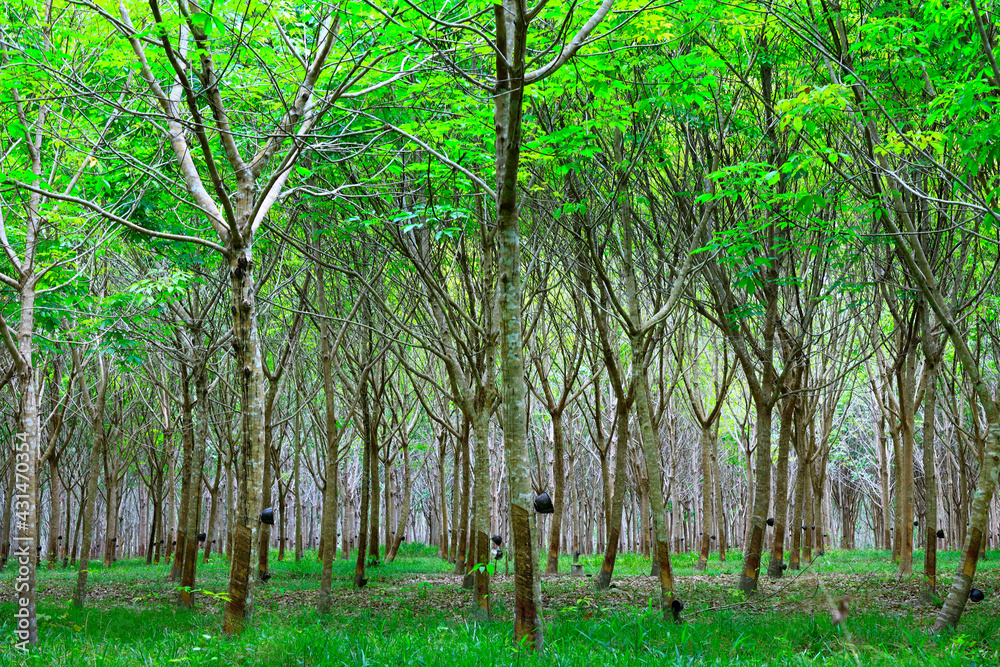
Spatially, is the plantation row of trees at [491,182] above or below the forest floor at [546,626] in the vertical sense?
above

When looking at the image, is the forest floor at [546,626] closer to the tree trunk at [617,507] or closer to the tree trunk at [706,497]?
the tree trunk at [617,507]

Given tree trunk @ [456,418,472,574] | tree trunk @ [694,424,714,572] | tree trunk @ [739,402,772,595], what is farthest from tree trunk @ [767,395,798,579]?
tree trunk @ [456,418,472,574]

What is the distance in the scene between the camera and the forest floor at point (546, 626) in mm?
5301

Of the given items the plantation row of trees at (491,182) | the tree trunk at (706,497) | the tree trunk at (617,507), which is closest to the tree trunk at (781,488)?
the plantation row of trees at (491,182)

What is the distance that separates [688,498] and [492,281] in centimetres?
2934

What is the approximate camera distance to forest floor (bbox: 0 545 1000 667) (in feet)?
17.4

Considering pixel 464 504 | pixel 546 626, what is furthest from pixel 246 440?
pixel 464 504

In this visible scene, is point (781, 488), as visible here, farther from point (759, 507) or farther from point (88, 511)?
point (88, 511)

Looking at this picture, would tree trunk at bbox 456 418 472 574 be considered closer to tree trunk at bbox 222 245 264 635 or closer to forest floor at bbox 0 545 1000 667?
forest floor at bbox 0 545 1000 667

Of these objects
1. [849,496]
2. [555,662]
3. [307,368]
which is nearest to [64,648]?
[555,662]

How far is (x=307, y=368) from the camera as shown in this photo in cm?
2030

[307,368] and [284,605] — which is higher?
[307,368]

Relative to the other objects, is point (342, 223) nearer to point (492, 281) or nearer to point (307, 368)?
point (492, 281)

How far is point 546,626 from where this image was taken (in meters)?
6.28
